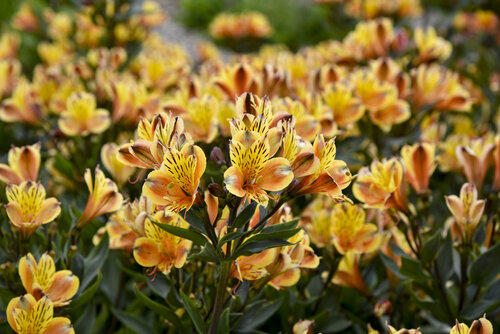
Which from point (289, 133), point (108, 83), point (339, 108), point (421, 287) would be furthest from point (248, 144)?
point (108, 83)

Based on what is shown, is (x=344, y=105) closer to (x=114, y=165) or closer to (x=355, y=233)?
(x=355, y=233)

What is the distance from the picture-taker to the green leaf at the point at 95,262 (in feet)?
4.71

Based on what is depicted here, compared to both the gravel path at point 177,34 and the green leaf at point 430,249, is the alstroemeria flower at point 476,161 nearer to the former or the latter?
the green leaf at point 430,249

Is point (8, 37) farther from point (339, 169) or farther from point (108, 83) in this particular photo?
point (339, 169)

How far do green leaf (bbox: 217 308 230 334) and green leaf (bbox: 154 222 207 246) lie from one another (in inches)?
7.6

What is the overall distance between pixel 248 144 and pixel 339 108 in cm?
95

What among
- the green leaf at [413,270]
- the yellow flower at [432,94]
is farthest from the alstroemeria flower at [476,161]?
the yellow flower at [432,94]

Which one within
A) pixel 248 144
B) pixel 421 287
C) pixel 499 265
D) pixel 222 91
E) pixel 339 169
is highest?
pixel 248 144

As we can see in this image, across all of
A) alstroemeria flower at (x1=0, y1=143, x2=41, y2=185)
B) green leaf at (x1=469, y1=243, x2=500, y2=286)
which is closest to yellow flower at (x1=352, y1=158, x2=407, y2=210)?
green leaf at (x1=469, y1=243, x2=500, y2=286)

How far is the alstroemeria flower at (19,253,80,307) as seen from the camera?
121 centimetres

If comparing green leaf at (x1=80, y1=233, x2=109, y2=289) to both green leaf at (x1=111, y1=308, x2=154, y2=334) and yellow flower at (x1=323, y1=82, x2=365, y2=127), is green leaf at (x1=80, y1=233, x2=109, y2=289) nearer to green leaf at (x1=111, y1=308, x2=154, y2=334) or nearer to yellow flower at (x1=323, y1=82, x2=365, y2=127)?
green leaf at (x1=111, y1=308, x2=154, y2=334)

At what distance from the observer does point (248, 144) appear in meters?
1.02

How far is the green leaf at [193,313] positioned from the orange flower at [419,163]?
2.46 ft

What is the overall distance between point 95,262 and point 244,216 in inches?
21.2
